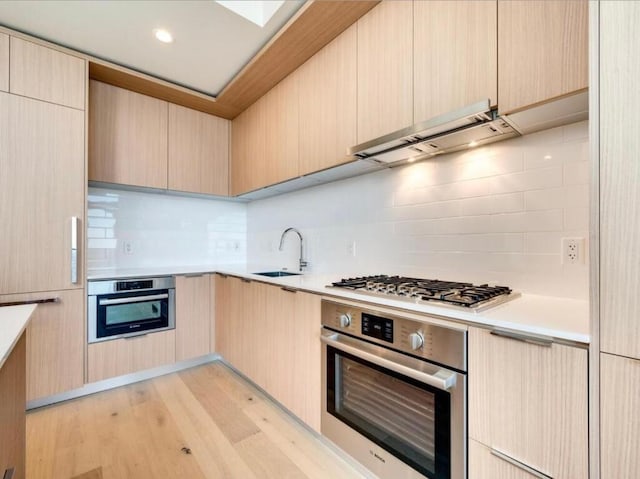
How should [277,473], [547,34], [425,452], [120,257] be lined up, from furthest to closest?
1. [120,257]
2. [277,473]
3. [425,452]
4. [547,34]

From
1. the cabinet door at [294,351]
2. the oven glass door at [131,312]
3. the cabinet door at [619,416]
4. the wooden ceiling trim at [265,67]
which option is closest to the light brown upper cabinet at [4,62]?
the wooden ceiling trim at [265,67]

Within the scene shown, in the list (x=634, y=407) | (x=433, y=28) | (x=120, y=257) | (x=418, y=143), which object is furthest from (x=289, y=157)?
(x=634, y=407)

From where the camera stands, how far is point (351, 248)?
2.21 metres

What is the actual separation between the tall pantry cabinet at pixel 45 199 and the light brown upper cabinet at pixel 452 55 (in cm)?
223

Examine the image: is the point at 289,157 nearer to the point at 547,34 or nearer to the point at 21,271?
the point at 547,34

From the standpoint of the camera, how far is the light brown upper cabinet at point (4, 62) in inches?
72.6

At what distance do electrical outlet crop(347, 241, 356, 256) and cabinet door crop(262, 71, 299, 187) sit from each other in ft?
2.09

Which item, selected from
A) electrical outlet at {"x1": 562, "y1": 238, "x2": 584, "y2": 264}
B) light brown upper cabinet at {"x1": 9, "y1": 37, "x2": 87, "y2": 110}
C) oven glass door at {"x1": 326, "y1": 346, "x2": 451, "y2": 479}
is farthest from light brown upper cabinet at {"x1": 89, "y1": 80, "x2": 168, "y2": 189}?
electrical outlet at {"x1": 562, "y1": 238, "x2": 584, "y2": 264}

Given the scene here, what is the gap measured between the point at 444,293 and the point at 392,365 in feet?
1.18

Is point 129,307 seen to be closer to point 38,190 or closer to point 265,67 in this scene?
point 38,190

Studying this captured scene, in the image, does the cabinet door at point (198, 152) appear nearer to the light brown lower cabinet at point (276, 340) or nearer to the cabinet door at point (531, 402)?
the light brown lower cabinet at point (276, 340)

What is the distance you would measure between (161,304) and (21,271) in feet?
2.87

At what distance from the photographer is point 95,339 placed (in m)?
2.18

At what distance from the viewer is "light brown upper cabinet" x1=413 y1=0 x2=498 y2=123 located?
1.19 m
